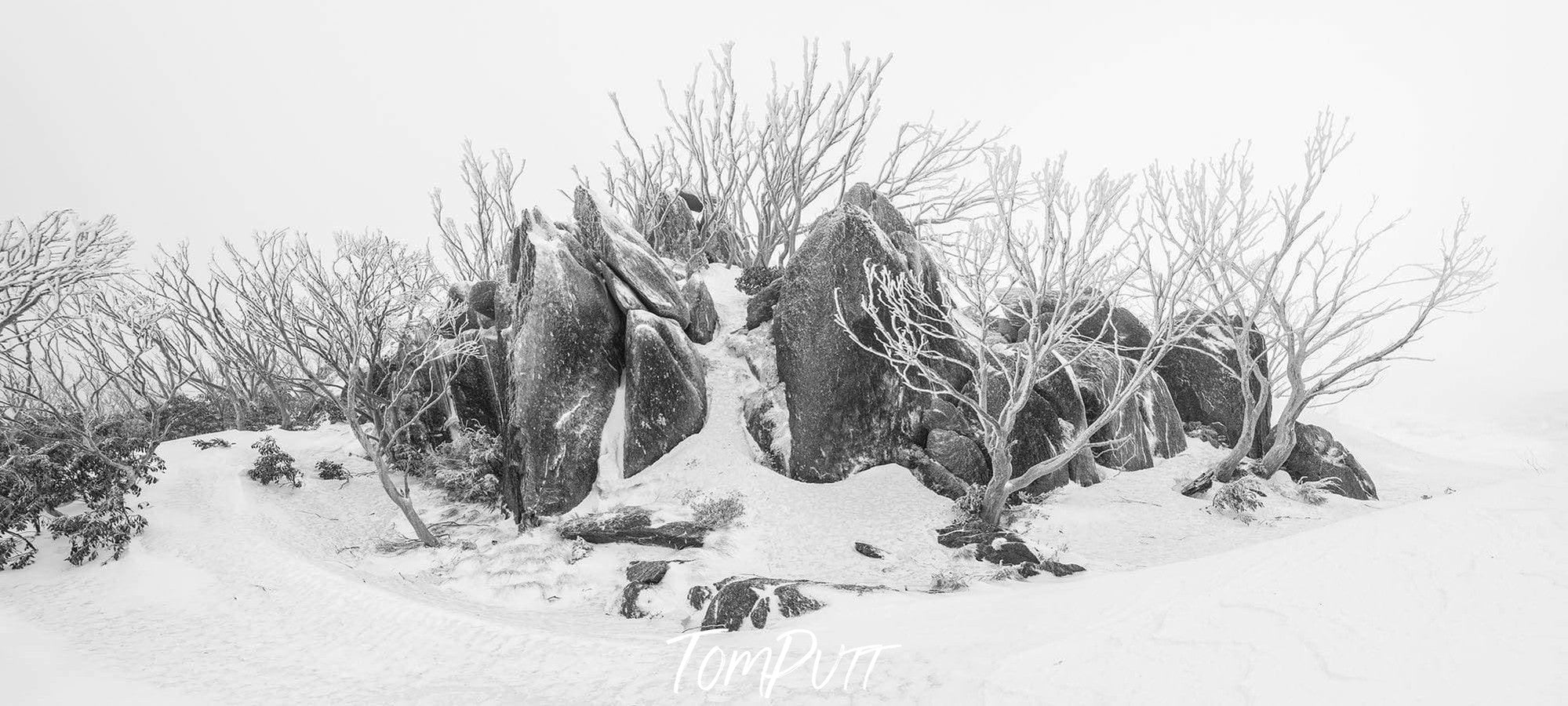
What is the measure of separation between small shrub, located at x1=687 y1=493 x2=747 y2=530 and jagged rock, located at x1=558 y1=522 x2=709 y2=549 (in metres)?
0.18

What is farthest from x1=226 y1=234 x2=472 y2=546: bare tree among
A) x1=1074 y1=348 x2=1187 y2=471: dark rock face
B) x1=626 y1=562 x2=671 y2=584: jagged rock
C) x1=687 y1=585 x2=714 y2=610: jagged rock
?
x1=1074 y1=348 x2=1187 y2=471: dark rock face

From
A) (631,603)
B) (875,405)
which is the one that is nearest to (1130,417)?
(875,405)

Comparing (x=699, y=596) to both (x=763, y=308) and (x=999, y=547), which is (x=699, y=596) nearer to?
(x=999, y=547)

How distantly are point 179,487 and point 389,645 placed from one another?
351 inches

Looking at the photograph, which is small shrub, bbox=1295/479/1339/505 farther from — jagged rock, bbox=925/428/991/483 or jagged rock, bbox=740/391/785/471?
jagged rock, bbox=740/391/785/471

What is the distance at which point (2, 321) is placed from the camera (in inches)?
330

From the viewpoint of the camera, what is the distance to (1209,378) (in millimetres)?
14531

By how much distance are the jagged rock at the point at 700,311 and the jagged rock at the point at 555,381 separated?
187 centimetres

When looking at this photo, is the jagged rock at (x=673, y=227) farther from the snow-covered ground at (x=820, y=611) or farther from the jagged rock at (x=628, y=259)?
the snow-covered ground at (x=820, y=611)

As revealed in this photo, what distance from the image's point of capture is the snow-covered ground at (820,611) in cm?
362

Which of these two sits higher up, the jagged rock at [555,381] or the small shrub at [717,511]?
the jagged rock at [555,381]

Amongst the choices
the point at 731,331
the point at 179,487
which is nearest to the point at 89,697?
the point at 179,487

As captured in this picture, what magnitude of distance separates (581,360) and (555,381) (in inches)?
24.8

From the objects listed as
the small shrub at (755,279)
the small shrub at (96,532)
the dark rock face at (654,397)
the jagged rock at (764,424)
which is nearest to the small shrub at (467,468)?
the dark rock face at (654,397)
